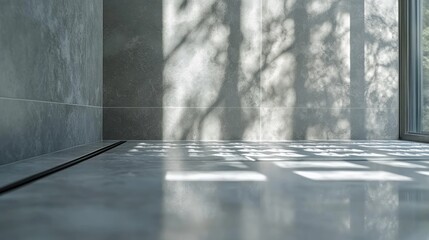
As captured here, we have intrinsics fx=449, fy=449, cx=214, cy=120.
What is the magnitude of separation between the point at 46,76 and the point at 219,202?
1954mm

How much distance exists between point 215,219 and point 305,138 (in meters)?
3.84

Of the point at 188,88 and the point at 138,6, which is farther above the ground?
the point at 138,6

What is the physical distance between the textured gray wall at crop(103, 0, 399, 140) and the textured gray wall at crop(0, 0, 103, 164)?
49cm

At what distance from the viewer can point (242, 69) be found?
473cm

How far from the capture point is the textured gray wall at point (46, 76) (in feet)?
7.59

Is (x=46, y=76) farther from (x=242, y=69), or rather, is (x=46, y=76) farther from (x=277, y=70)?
(x=277, y=70)

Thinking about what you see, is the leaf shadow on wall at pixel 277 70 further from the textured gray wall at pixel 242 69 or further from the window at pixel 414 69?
the window at pixel 414 69

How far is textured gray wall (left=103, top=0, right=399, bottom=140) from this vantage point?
15.3 feet

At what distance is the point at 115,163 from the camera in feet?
7.91

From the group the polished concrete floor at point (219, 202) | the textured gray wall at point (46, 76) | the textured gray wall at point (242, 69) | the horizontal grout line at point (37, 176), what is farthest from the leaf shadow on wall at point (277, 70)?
the polished concrete floor at point (219, 202)

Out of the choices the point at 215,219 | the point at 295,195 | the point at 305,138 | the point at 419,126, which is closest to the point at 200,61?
the point at 305,138

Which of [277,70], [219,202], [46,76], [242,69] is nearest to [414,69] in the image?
[277,70]

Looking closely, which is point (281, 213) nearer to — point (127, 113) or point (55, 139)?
point (55, 139)

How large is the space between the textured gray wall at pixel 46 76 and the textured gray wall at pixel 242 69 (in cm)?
49
